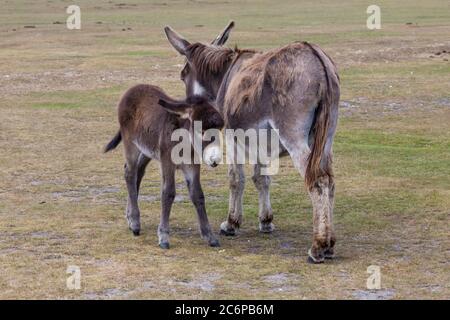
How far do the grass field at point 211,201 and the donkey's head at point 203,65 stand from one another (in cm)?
150

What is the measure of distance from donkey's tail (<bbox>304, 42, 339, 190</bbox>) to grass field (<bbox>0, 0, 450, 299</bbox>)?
845 millimetres

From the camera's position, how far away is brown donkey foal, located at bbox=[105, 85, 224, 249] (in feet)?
29.0

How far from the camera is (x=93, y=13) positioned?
1964 inches

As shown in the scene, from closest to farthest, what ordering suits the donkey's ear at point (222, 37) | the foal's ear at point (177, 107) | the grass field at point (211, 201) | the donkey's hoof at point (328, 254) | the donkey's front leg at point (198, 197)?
the grass field at point (211, 201)
the donkey's hoof at point (328, 254)
the foal's ear at point (177, 107)
the donkey's front leg at point (198, 197)
the donkey's ear at point (222, 37)

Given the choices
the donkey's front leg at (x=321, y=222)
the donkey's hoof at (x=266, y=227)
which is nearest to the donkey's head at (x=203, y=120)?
the donkey's front leg at (x=321, y=222)

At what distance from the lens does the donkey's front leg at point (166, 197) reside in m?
9.16

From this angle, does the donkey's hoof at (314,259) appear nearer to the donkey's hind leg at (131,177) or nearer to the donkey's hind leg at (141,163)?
the donkey's hind leg at (131,177)

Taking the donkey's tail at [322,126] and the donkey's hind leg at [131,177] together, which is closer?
the donkey's tail at [322,126]

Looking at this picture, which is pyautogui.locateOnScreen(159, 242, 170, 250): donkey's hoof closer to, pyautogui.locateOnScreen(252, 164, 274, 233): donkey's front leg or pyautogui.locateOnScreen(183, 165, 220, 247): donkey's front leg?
pyautogui.locateOnScreen(183, 165, 220, 247): donkey's front leg

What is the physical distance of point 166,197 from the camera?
9211 millimetres

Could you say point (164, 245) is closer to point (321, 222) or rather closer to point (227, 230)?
point (227, 230)

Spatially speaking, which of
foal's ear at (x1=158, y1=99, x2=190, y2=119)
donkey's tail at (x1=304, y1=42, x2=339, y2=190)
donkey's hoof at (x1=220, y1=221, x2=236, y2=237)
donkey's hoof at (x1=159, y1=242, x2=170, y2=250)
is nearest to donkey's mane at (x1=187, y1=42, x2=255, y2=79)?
foal's ear at (x1=158, y1=99, x2=190, y2=119)

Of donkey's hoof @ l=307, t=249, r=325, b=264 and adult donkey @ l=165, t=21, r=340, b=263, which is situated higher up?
adult donkey @ l=165, t=21, r=340, b=263
